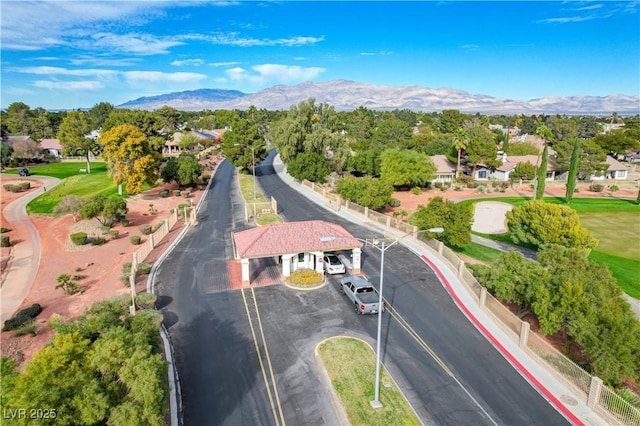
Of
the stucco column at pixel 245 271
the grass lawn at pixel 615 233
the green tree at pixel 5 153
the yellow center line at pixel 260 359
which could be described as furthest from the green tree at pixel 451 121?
the green tree at pixel 5 153

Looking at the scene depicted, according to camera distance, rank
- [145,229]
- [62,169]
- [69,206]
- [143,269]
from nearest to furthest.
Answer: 1. [143,269]
2. [145,229]
3. [69,206]
4. [62,169]

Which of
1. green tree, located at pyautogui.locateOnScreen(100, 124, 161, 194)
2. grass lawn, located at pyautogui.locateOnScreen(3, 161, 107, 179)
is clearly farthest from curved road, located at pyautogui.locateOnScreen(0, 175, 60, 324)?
grass lawn, located at pyautogui.locateOnScreen(3, 161, 107, 179)

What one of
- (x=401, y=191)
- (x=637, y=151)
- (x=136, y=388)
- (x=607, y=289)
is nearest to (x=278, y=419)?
(x=136, y=388)

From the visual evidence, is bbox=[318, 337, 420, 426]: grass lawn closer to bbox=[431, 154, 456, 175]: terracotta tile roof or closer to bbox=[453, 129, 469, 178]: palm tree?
bbox=[431, 154, 456, 175]: terracotta tile roof

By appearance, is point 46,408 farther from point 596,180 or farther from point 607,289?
point 596,180

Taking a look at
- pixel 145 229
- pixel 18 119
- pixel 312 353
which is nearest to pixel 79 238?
pixel 145 229

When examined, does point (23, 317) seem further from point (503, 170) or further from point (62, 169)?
point (503, 170)

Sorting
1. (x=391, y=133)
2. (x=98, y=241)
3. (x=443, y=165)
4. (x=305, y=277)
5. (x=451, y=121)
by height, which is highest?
(x=451, y=121)

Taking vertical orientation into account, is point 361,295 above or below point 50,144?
below
